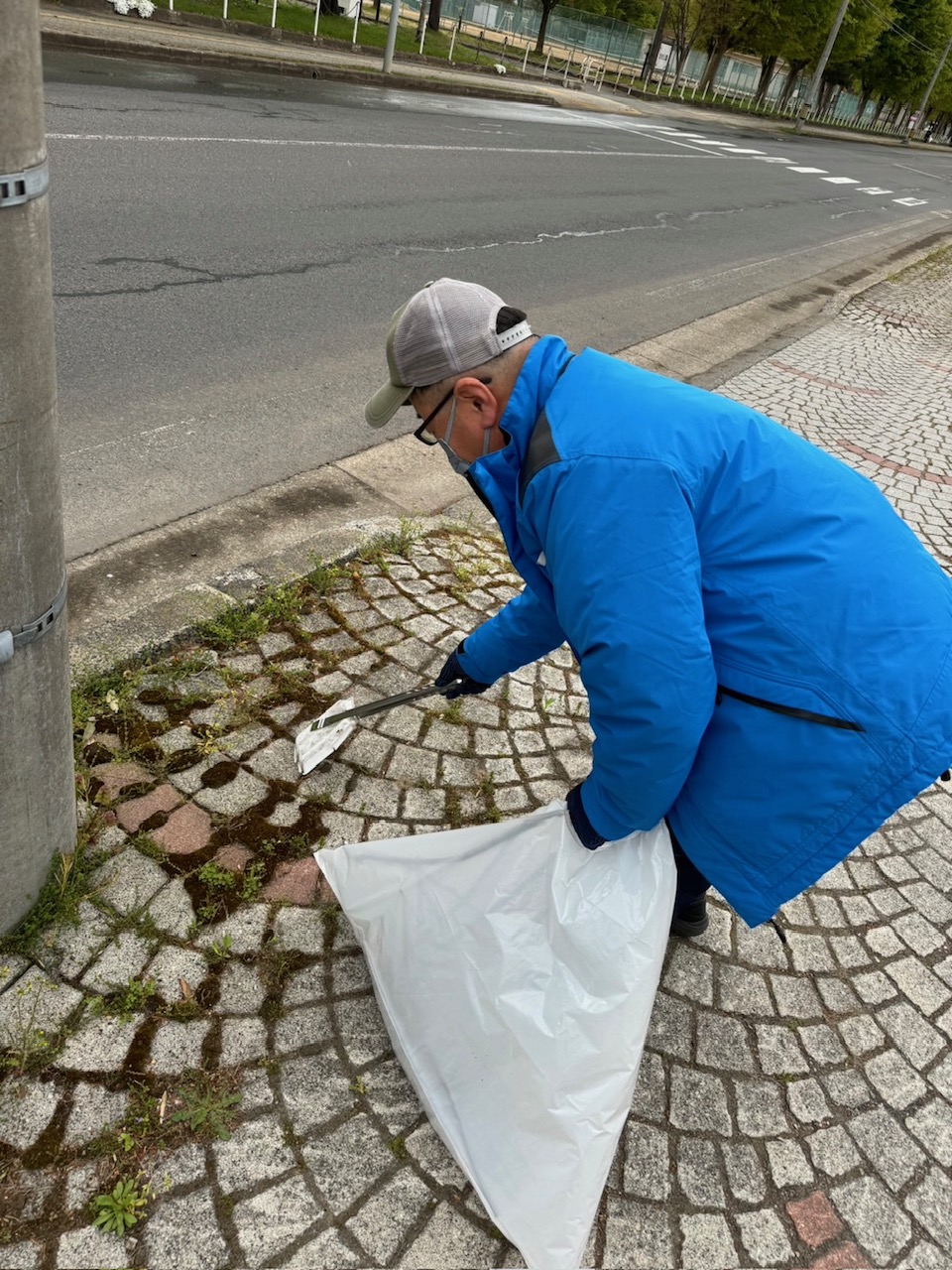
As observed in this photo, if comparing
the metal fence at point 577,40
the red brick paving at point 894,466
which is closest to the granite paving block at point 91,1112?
the red brick paving at point 894,466

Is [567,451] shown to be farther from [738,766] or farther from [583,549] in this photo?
[738,766]

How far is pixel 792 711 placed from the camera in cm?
180

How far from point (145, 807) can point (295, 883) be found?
0.52 metres

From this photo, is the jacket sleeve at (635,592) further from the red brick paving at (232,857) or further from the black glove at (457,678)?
the red brick paving at (232,857)

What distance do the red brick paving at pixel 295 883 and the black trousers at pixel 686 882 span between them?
1003 mm

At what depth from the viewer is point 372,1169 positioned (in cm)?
197

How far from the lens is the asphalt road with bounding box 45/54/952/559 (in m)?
4.89

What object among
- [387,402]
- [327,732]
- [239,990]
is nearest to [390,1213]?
[239,990]

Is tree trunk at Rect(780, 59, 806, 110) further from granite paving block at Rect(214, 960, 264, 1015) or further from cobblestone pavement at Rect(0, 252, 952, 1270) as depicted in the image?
granite paving block at Rect(214, 960, 264, 1015)

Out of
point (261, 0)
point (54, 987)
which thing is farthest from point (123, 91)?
point (261, 0)

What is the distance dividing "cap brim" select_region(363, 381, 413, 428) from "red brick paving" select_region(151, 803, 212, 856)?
1.30 meters

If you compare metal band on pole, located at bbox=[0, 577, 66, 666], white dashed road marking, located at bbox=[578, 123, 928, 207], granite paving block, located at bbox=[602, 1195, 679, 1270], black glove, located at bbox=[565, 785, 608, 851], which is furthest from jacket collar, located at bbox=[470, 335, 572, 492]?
white dashed road marking, located at bbox=[578, 123, 928, 207]

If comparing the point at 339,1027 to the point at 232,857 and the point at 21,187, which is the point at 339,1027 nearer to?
the point at 232,857

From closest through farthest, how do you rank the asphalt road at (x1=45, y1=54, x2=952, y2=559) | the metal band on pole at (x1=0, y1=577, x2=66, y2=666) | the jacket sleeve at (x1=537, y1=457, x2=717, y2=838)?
the jacket sleeve at (x1=537, y1=457, x2=717, y2=838), the metal band on pole at (x1=0, y1=577, x2=66, y2=666), the asphalt road at (x1=45, y1=54, x2=952, y2=559)
